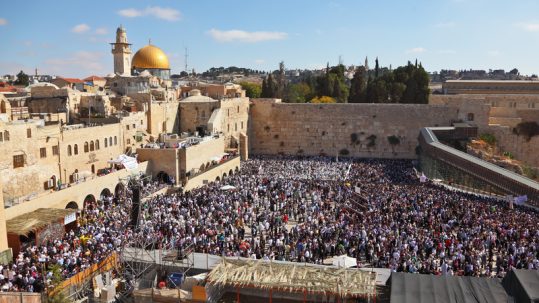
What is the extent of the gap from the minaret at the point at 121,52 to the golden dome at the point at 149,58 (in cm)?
85

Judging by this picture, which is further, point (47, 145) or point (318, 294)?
point (47, 145)

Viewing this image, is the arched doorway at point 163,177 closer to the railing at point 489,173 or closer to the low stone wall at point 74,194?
the low stone wall at point 74,194

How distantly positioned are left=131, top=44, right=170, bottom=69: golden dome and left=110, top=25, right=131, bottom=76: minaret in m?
0.85

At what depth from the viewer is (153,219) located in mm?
17266

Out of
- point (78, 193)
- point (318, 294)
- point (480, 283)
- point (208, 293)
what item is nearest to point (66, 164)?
point (78, 193)

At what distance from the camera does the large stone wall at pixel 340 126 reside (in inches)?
1465

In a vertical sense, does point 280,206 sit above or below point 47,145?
below

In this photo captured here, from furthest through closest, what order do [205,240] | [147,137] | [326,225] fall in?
[147,137] → [326,225] → [205,240]

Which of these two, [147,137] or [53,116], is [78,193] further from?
[147,137]

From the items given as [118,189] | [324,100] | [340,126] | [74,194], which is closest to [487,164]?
[340,126]

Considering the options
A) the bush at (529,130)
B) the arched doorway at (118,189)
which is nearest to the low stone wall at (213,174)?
the arched doorway at (118,189)

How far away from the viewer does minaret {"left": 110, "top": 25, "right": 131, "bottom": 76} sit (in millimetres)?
46531

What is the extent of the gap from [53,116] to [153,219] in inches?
491

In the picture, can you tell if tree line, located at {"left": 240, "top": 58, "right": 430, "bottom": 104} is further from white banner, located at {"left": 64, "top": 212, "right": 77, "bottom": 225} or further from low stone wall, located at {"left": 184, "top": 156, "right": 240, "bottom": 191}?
white banner, located at {"left": 64, "top": 212, "right": 77, "bottom": 225}
